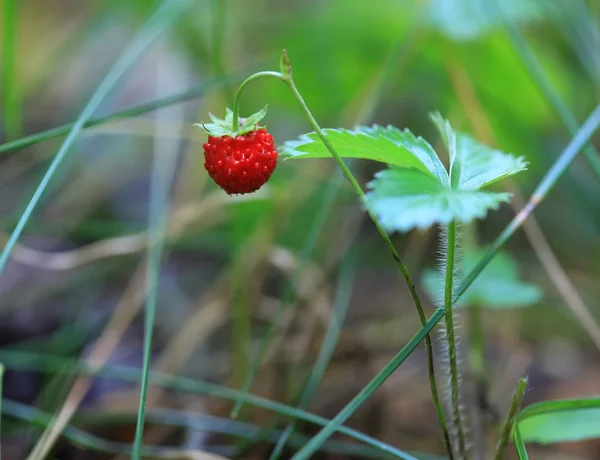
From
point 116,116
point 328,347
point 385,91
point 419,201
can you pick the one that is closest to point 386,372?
point 419,201

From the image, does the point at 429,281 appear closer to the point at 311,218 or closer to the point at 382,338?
the point at 382,338

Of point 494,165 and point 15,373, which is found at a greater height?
point 15,373

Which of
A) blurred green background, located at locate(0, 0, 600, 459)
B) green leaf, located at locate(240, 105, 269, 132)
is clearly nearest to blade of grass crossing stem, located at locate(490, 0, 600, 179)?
blurred green background, located at locate(0, 0, 600, 459)

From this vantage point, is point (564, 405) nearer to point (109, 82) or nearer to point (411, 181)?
point (411, 181)

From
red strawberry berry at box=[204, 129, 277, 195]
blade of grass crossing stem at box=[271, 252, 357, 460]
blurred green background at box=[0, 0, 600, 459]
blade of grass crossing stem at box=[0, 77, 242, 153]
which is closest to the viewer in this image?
red strawberry berry at box=[204, 129, 277, 195]

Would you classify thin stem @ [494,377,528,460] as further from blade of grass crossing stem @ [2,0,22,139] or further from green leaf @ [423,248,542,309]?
blade of grass crossing stem @ [2,0,22,139]

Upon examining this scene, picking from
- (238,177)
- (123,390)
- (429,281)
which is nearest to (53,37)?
(123,390)
